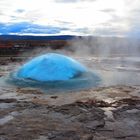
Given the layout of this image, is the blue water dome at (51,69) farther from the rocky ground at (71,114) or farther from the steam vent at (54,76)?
the rocky ground at (71,114)

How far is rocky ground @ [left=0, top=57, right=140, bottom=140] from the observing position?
535 centimetres

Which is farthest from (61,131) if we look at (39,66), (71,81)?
(39,66)

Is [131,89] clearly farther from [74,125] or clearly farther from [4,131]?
[4,131]

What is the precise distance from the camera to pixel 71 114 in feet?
21.3

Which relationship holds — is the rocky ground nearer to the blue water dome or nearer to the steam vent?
the steam vent

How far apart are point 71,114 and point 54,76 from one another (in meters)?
4.21

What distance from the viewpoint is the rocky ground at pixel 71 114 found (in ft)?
17.6

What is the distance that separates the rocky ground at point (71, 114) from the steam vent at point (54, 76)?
32.0 inches

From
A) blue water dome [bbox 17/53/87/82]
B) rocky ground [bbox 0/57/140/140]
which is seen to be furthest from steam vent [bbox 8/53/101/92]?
rocky ground [bbox 0/57/140/140]

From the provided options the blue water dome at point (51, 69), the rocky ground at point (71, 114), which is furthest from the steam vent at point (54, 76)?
the rocky ground at point (71, 114)

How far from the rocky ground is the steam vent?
812mm

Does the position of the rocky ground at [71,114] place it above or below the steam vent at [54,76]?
below

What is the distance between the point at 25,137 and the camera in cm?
517

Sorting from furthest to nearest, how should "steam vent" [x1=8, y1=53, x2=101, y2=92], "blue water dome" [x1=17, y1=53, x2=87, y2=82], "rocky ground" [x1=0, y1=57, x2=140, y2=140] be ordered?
"blue water dome" [x1=17, y1=53, x2=87, y2=82] → "steam vent" [x1=8, y1=53, x2=101, y2=92] → "rocky ground" [x1=0, y1=57, x2=140, y2=140]
